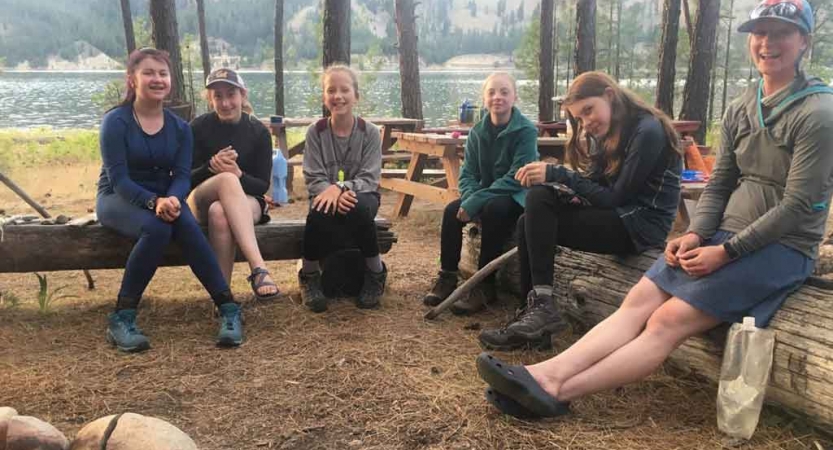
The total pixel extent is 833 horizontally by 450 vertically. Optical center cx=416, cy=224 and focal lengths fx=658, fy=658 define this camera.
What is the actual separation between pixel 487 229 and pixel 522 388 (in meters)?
1.58

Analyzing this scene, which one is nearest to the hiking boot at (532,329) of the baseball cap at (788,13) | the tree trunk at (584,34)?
the baseball cap at (788,13)

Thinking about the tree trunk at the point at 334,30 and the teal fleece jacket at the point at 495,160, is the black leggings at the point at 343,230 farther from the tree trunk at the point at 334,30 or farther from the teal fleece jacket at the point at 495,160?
the tree trunk at the point at 334,30

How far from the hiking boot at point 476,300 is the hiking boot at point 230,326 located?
1241 mm

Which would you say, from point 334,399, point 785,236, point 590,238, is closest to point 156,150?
point 334,399

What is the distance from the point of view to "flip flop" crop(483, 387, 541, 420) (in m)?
2.54

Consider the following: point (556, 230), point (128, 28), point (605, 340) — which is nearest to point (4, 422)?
point (605, 340)

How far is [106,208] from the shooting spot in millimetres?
3598

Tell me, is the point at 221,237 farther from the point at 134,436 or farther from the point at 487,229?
the point at 134,436

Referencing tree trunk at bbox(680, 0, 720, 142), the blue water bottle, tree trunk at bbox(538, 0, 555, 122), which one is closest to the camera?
the blue water bottle

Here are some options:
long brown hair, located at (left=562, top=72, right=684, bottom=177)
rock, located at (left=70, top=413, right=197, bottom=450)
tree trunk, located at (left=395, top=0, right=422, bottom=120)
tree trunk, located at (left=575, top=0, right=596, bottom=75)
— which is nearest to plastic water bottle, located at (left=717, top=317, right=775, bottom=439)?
long brown hair, located at (left=562, top=72, right=684, bottom=177)

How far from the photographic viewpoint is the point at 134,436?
1925 millimetres

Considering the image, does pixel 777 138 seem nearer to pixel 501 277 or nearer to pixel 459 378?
pixel 459 378

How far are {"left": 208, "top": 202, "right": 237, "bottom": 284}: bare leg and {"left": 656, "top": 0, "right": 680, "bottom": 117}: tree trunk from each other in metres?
9.03

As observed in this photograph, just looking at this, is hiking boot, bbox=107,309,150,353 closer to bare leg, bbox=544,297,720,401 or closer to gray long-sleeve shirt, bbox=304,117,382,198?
gray long-sleeve shirt, bbox=304,117,382,198
